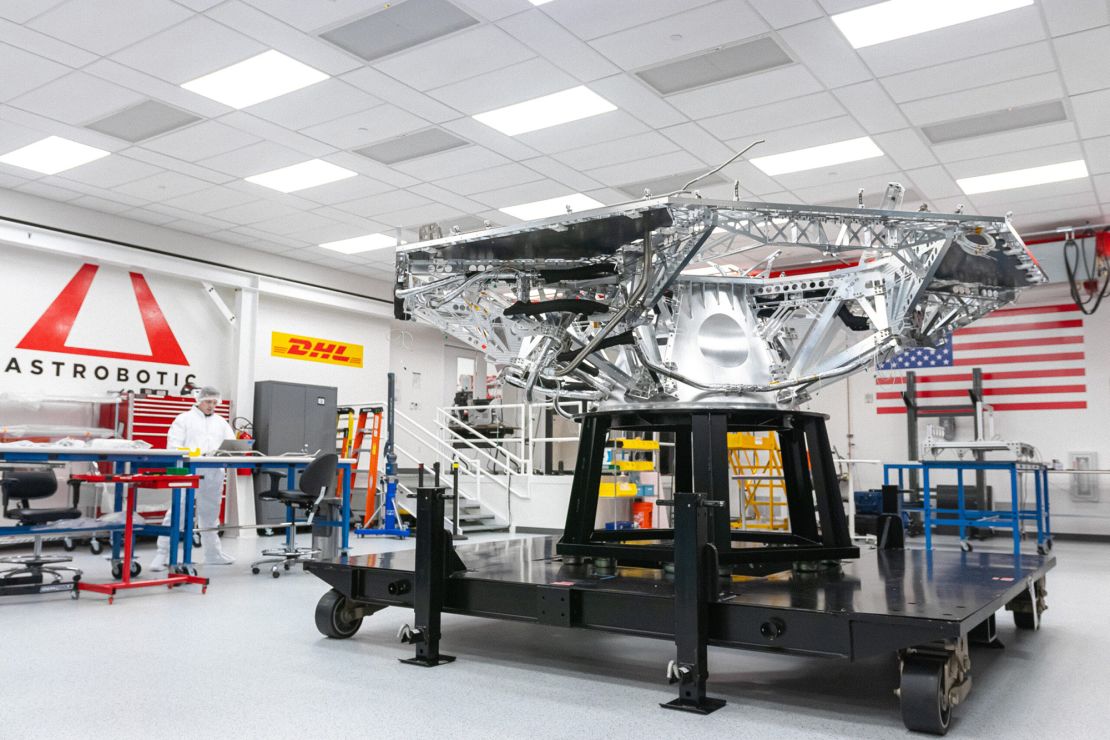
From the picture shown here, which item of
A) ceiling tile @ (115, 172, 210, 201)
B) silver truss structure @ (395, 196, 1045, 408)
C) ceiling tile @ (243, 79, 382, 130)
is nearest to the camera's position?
silver truss structure @ (395, 196, 1045, 408)

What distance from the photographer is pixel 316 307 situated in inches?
477

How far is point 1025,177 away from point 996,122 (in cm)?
150

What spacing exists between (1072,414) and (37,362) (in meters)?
12.0

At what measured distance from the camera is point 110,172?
8.11m

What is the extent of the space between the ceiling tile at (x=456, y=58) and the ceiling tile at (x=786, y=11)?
1.51 m

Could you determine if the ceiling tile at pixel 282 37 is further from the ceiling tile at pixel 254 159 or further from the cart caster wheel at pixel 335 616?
the cart caster wheel at pixel 335 616

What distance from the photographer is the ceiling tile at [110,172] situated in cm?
785

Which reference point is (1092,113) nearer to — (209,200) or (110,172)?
(209,200)

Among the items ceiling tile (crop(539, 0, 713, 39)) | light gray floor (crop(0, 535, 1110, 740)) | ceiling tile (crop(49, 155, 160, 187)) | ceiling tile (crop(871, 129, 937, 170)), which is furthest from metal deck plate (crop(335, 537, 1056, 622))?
ceiling tile (crop(49, 155, 160, 187))

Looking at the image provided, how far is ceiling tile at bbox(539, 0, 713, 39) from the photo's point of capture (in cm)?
507

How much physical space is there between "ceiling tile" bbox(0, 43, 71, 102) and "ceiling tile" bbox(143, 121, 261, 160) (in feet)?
3.56

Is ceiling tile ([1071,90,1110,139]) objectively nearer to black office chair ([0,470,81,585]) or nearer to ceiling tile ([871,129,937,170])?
ceiling tile ([871,129,937,170])

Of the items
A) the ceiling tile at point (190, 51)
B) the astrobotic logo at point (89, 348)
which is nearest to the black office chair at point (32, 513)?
the ceiling tile at point (190, 51)

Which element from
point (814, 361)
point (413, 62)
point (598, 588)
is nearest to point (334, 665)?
point (598, 588)
